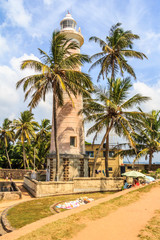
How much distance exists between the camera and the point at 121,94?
23.0 metres

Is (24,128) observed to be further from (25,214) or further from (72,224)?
(72,224)

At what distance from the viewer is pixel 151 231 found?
22.8 feet

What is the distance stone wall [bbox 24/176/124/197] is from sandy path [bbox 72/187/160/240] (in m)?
9.60

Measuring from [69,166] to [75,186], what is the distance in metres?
3.41

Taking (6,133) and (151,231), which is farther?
(6,133)

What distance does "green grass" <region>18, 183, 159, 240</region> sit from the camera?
6.42 meters

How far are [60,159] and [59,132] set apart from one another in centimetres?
330

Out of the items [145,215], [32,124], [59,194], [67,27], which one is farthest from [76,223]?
[32,124]

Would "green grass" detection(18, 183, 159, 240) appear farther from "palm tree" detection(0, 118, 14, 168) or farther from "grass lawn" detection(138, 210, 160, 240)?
"palm tree" detection(0, 118, 14, 168)

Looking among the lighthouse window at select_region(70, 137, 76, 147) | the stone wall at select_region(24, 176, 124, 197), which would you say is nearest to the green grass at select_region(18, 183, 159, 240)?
the stone wall at select_region(24, 176, 124, 197)

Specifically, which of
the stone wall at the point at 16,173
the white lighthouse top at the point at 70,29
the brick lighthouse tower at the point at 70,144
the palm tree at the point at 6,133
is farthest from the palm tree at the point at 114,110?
the palm tree at the point at 6,133

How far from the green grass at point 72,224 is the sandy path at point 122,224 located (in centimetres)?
30

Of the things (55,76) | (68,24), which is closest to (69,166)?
(55,76)

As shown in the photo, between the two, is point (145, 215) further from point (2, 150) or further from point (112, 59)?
point (2, 150)
